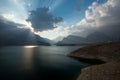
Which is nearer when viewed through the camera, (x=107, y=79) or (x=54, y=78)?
(x=107, y=79)

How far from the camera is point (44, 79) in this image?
32219 millimetres

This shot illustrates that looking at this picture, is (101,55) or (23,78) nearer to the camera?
(23,78)

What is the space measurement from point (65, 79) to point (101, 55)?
172 ft

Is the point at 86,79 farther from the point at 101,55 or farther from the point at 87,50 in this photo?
the point at 87,50

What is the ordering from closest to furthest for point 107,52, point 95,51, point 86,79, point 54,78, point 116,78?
point 116,78 → point 86,79 → point 54,78 → point 107,52 → point 95,51

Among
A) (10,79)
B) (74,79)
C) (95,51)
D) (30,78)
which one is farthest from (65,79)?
(95,51)

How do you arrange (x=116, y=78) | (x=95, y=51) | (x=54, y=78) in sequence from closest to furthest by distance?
(x=116, y=78) → (x=54, y=78) → (x=95, y=51)

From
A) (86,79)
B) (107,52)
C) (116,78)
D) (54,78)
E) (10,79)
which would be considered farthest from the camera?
(107,52)

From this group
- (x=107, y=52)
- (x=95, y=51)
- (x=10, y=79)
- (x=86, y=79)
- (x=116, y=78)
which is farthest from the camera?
(x=95, y=51)

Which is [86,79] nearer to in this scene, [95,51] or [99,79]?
[99,79]

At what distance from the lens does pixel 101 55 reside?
78000mm

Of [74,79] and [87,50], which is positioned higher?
[87,50]

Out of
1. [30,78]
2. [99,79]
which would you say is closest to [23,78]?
[30,78]

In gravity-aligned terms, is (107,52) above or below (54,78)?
above
